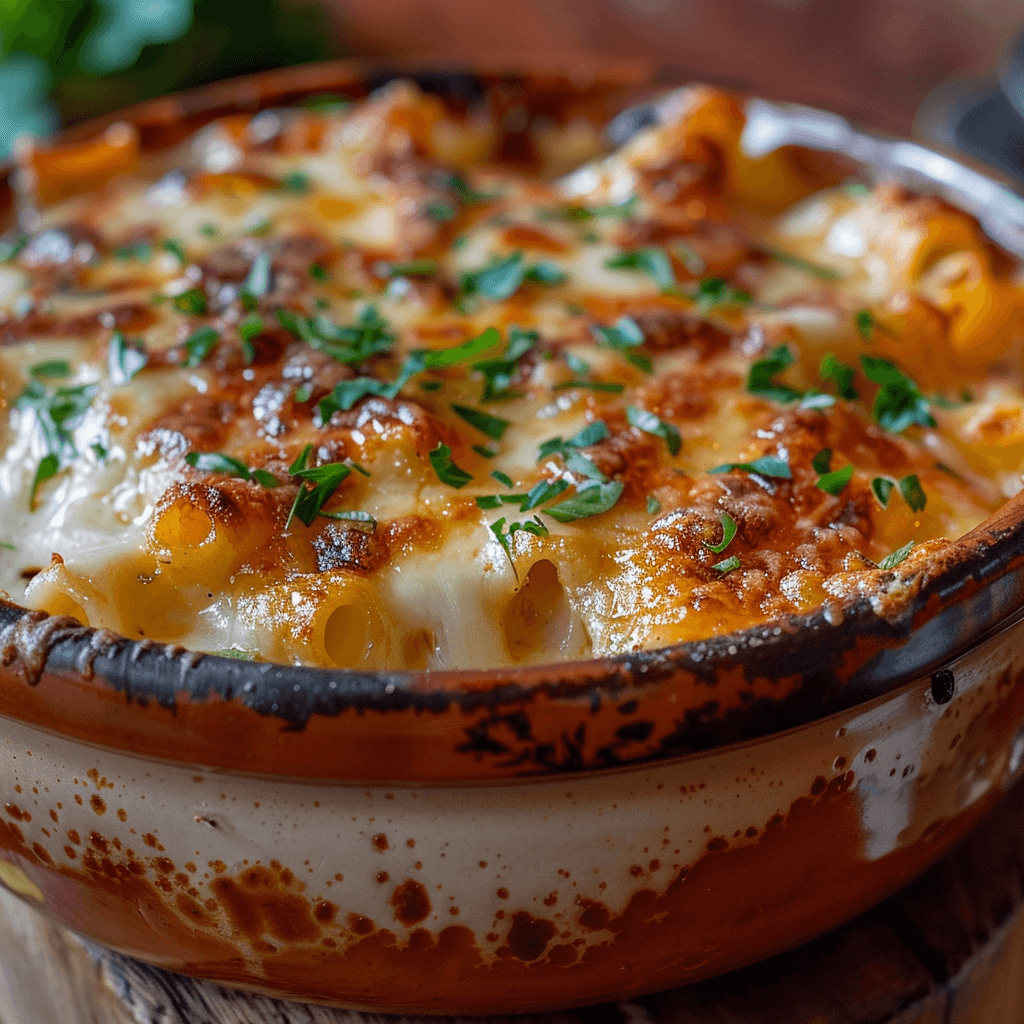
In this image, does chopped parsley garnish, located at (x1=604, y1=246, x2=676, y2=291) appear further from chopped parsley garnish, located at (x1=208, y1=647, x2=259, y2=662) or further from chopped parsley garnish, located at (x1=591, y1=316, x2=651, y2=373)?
chopped parsley garnish, located at (x1=208, y1=647, x2=259, y2=662)

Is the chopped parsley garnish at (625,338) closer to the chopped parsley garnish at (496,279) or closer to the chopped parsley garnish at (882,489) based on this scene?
the chopped parsley garnish at (496,279)

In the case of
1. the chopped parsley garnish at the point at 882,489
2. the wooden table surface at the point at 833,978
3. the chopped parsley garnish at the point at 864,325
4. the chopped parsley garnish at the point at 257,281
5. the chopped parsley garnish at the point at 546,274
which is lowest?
the wooden table surface at the point at 833,978

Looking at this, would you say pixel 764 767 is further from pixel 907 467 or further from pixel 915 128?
pixel 915 128

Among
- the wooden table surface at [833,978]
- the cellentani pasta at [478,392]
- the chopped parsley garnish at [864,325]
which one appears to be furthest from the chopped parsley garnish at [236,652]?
the chopped parsley garnish at [864,325]

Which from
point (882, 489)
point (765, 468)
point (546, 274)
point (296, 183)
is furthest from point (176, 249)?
point (882, 489)

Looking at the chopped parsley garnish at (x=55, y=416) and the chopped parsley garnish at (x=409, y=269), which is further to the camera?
the chopped parsley garnish at (x=409, y=269)

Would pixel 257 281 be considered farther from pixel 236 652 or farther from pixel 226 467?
pixel 236 652
